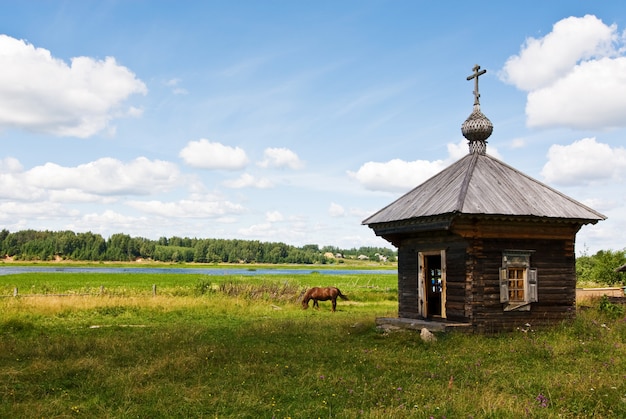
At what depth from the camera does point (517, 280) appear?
1730 centimetres

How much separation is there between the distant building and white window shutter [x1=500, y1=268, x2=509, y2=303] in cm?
3

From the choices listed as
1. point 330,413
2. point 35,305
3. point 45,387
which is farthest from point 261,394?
point 35,305

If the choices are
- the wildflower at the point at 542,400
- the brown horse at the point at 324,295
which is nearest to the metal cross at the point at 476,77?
the brown horse at the point at 324,295

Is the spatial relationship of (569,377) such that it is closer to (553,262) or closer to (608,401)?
(608,401)

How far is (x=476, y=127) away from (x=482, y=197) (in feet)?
12.8

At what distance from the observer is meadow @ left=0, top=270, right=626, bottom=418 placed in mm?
8758

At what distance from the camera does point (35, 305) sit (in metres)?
24.0

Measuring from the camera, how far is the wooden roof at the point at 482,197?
16328 millimetres

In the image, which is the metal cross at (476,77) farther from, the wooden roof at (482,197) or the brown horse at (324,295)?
the brown horse at (324,295)

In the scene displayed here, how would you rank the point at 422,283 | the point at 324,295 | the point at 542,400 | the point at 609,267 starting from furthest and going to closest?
the point at 609,267, the point at 324,295, the point at 422,283, the point at 542,400

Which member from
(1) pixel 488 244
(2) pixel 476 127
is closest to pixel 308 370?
(1) pixel 488 244

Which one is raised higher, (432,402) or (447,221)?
(447,221)

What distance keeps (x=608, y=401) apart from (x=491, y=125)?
1237cm

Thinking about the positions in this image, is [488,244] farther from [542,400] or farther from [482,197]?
[542,400]
